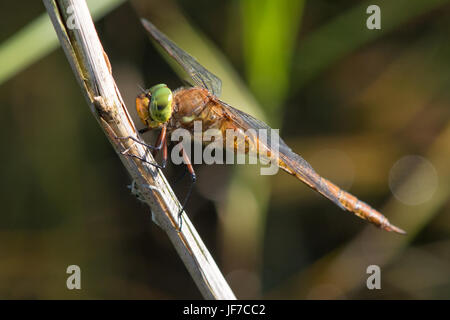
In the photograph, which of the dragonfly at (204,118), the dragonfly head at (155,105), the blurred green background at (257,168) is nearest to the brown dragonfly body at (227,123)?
the dragonfly at (204,118)

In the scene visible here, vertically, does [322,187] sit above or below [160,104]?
below

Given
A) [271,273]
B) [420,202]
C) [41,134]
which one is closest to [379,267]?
[420,202]

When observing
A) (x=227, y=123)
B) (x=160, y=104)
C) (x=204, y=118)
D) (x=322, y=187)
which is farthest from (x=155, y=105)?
(x=322, y=187)

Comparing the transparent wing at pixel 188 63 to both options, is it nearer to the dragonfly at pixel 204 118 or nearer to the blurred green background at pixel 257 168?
the dragonfly at pixel 204 118

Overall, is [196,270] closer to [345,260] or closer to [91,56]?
[91,56]

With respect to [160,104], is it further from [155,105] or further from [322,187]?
[322,187]

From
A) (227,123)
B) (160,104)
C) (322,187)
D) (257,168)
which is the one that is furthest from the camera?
(257,168)
